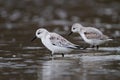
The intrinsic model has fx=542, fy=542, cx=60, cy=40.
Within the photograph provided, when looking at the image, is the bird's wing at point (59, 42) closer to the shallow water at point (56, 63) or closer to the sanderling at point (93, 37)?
the shallow water at point (56, 63)

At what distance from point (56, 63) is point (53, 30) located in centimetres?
1059

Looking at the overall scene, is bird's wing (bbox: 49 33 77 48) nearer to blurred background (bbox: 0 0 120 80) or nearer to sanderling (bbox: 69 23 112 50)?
blurred background (bbox: 0 0 120 80)

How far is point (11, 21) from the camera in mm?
29516

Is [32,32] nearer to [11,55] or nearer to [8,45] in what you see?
[8,45]

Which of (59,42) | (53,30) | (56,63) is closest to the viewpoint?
(56,63)

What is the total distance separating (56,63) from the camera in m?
14.2

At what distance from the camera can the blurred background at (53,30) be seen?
12.6 meters

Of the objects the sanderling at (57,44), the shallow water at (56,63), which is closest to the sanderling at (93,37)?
the shallow water at (56,63)

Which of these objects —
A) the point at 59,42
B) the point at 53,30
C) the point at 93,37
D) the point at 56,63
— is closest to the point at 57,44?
the point at 59,42

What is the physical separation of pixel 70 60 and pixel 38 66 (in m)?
1.26

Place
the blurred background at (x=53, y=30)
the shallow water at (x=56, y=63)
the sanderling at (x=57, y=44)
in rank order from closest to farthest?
the shallow water at (x=56, y=63), the blurred background at (x=53, y=30), the sanderling at (x=57, y=44)

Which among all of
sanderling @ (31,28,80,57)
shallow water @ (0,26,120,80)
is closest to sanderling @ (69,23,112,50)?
shallow water @ (0,26,120,80)

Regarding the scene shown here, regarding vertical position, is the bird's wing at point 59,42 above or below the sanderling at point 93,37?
below

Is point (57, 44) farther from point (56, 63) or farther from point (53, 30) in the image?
point (53, 30)
